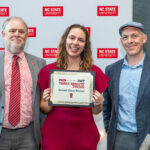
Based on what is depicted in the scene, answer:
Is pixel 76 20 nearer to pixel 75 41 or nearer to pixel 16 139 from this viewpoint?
pixel 75 41

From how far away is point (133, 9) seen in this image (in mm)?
3869

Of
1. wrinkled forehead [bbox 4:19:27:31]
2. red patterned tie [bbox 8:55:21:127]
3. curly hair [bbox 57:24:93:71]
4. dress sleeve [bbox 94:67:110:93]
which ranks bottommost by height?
red patterned tie [bbox 8:55:21:127]

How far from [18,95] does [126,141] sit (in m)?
1.20

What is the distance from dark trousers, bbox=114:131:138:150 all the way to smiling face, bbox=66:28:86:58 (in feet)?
3.15

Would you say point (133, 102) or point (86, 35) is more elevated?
point (86, 35)

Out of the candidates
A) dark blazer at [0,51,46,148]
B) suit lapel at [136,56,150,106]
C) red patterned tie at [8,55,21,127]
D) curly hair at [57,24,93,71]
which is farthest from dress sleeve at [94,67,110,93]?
red patterned tie at [8,55,21,127]

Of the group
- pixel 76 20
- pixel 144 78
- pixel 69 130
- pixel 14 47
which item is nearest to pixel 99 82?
pixel 144 78

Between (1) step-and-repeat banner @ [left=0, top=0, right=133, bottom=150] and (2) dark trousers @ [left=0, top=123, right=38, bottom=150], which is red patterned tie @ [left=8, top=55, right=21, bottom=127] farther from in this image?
(1) step-and-repeat banner @ [left=0, top=0, right=133, bottom=150]

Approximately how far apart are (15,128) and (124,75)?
1264 millimetres

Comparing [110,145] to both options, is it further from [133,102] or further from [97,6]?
[97,6]

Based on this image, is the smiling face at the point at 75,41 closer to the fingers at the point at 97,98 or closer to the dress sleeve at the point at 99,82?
the dress sleeve at the point at 99,82

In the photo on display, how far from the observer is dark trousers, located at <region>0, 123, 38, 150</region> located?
227 cm

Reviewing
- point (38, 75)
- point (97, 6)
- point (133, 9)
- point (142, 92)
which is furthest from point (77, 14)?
point (142, 92)

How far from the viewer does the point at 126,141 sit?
7.72 feet
